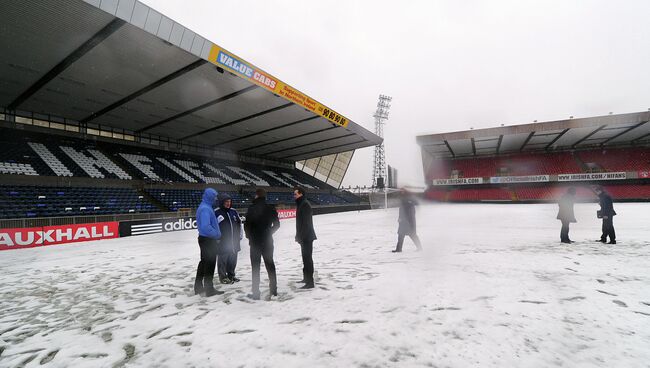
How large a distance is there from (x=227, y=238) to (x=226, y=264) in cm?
67

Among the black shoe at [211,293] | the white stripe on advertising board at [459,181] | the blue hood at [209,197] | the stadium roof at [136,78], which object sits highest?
the stadium roof at [136,78]

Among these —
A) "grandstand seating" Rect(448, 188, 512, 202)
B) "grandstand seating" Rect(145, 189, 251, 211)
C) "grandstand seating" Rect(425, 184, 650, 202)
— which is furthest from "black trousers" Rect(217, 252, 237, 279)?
"grandstand seating" Rect(448, 188, 512, 202)

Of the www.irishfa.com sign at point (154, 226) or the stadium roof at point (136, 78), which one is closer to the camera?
the stadium roof at point (136, 78)

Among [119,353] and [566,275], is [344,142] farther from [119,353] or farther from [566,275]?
[119,353]

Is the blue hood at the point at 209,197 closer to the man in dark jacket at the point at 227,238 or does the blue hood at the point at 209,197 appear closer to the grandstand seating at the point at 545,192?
the man in dark jacket at the point at 227,238

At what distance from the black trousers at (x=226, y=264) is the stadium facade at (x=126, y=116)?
10.3m

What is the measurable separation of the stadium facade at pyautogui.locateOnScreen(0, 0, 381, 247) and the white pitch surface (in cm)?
941

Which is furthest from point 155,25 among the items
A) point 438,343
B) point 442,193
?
point 442,193

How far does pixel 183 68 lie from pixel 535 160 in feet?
153

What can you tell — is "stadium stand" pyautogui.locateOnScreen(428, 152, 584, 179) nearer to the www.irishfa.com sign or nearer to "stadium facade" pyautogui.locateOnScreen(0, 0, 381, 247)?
"stadium facade" pyautogui.locateOnScreen(0, 0, 381, 247)

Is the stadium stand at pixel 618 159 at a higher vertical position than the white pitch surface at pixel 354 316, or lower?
higher

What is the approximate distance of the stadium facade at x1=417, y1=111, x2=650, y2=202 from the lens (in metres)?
32.7

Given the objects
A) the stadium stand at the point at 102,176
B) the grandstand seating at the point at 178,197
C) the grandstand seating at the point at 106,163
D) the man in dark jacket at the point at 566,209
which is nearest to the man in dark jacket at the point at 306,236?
the man in dark jacket at the point at 566,209

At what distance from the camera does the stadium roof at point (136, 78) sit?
1048 cm
